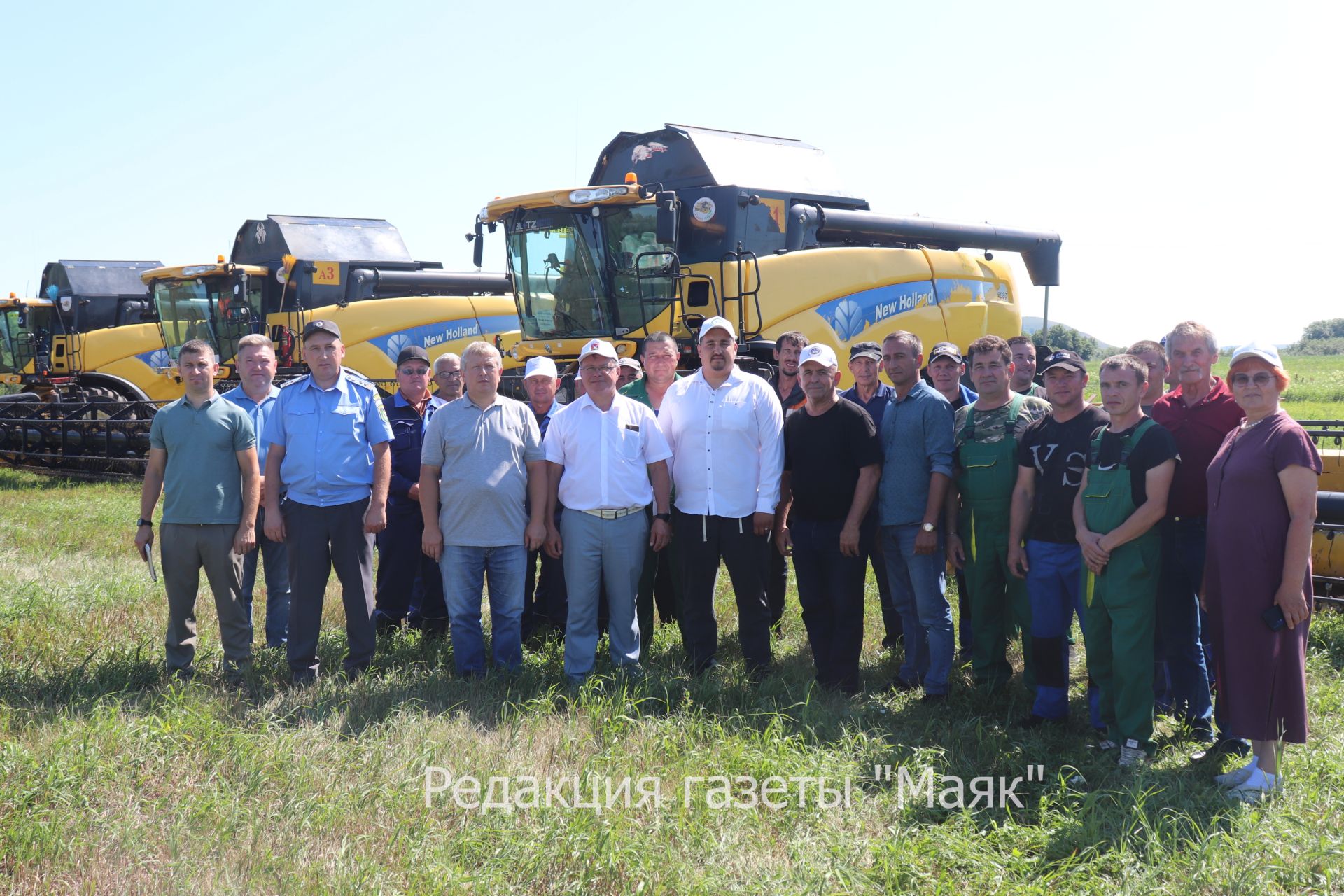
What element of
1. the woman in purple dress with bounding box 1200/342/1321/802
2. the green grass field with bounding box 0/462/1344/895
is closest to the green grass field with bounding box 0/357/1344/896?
the green grass field with bounding box 0/462/1344/895

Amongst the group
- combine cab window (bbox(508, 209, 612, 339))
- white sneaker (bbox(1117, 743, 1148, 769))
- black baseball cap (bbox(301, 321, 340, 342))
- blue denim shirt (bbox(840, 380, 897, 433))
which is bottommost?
white sneaker (bbox(1117, 743, 1148, 769))

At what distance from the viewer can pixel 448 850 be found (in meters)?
3.53

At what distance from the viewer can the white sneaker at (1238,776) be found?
13.3 ft

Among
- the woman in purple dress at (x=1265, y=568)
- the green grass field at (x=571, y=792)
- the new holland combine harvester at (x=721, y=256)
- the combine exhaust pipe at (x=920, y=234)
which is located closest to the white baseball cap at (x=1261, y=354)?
the woman in purple dress at (x=1265, y=568)

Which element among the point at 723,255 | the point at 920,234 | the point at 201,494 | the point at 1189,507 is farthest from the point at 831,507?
the point at 920,234

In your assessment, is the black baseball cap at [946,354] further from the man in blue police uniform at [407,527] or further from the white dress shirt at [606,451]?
the man in blue police uniform at [407,527]

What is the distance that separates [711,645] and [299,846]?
244 cm

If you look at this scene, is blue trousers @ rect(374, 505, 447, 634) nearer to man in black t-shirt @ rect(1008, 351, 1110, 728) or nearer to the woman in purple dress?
man in black t-shirt @ rect(1008, 351, 1110, 728)

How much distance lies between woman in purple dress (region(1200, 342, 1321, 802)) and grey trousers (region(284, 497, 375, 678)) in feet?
12.7

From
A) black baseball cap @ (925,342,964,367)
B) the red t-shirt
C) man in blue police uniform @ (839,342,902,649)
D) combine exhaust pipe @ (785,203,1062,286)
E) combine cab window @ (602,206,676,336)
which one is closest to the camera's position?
the red t-shirt

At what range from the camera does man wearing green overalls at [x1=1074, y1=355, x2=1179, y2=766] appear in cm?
434

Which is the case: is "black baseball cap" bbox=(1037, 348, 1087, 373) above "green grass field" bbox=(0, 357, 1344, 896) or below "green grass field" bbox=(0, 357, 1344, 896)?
above

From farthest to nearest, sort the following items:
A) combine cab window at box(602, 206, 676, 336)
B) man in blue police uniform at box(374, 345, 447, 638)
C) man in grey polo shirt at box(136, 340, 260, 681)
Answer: combine cab window at box(602, 206, 676, 336) < man in blue police uniform at box(374, 345, 447, 638) < man in grey polo shirt at box(136, 340, 260, 681)

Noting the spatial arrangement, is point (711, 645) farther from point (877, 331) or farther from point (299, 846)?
point (877, 331)
